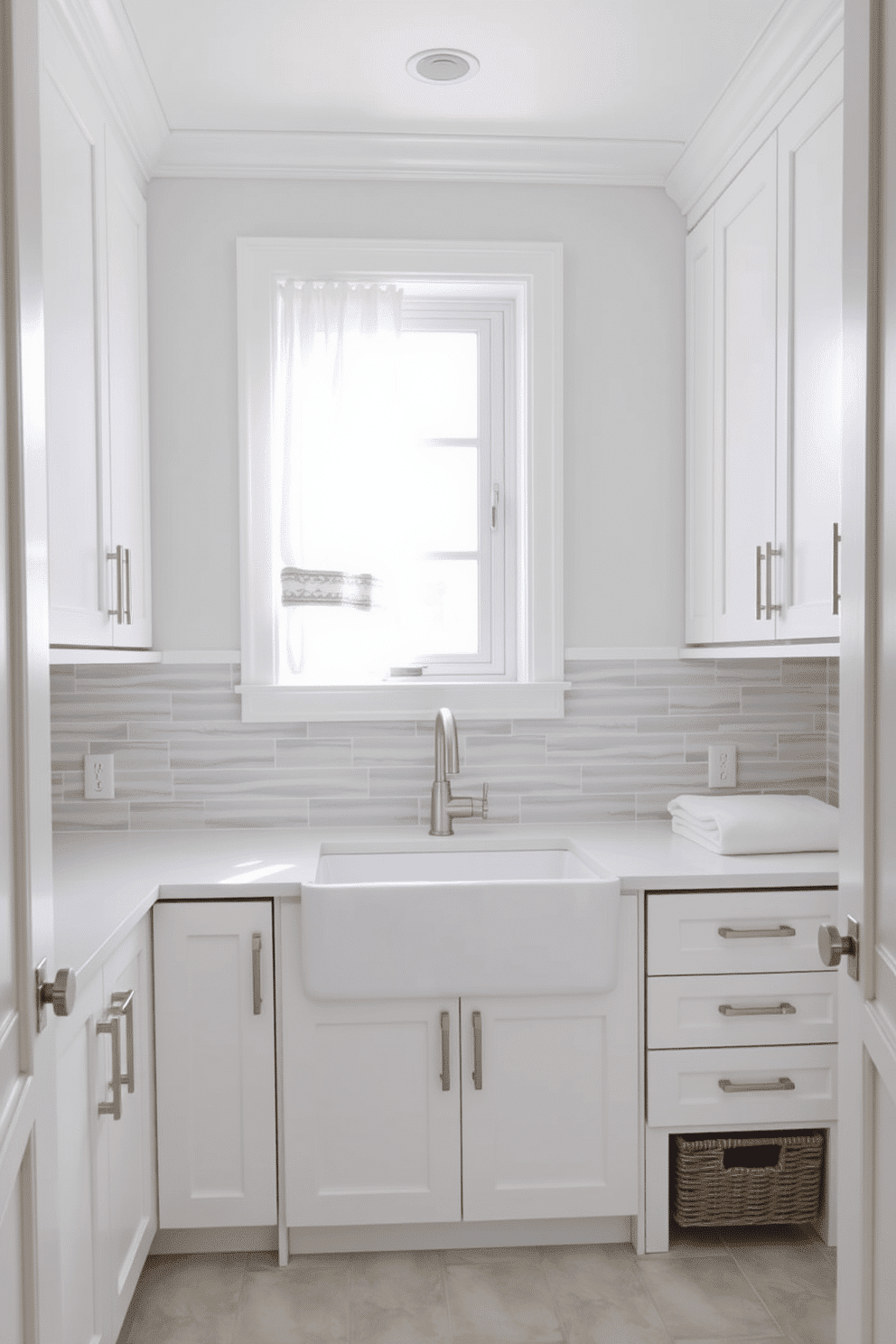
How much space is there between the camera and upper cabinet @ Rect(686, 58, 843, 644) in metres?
1.89

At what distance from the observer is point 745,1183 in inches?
86.9

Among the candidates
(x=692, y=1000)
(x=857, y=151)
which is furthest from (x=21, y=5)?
(x=692, y=1000)

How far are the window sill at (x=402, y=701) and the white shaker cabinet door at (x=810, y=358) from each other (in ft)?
2.45

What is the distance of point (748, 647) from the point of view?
7.66 ft

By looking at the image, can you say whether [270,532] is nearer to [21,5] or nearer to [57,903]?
[57,903]

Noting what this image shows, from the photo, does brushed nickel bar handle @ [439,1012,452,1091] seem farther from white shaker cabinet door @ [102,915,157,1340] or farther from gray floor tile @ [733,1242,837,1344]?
gray floor tile @ [733,1242,837,1344]

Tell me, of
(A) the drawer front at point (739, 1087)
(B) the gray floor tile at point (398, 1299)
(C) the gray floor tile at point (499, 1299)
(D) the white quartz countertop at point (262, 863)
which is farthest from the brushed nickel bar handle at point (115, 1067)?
(A) the drawer front at point (739, 1087)

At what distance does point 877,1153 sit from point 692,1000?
104 cm

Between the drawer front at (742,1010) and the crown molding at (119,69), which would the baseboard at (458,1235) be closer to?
the drawer front at (742,1010)

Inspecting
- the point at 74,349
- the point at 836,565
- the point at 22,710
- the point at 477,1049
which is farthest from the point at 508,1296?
the point at 74,349

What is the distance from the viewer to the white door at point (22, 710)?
3.22 feet

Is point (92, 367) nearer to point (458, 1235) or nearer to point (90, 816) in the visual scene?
point (90, 816)

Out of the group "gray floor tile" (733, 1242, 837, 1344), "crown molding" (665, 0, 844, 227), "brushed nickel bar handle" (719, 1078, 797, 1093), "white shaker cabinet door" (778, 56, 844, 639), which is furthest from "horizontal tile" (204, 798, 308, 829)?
"crown molding" (665, 0, 844, 227)

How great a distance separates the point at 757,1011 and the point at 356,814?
1.07 meters
